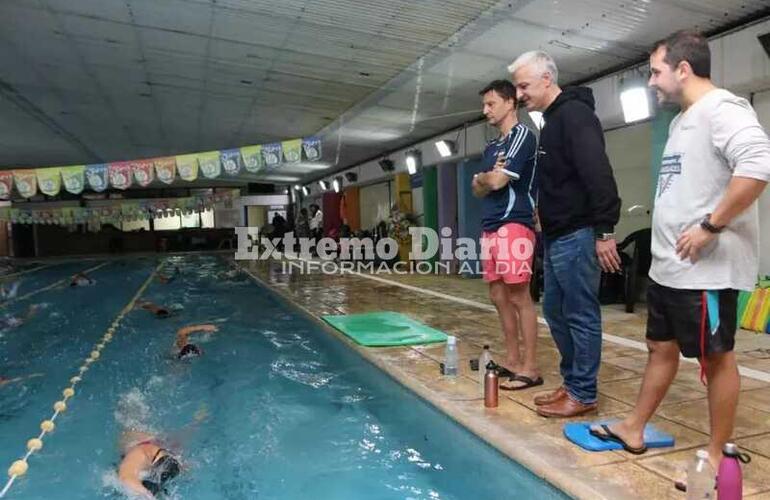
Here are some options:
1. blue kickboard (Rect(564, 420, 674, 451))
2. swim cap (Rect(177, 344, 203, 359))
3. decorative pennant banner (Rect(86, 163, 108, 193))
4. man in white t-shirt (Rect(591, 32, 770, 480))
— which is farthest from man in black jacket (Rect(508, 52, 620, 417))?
decorative pennant banner (Rect(86, 163, 108, 193))

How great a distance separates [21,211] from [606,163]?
77.3 feet

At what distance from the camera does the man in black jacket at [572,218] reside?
94.2 inches

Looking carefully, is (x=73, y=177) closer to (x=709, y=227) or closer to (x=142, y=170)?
(x=142, y=170)

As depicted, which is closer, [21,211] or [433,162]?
[433,162]

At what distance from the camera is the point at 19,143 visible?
12.6 meters

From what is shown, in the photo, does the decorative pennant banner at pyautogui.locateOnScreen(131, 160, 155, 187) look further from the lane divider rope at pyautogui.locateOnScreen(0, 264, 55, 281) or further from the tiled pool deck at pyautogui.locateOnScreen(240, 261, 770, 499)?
the tiled pool deck at pyautogui.locateOnScreen(240, 261, 770, 499)

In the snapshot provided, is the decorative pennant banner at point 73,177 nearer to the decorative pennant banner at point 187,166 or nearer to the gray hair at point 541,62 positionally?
the decorative pennant banner at point 187,166

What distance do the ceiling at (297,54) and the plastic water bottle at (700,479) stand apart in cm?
406

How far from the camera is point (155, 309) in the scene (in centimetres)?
796

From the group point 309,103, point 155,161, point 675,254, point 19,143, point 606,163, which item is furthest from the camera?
point 19,143

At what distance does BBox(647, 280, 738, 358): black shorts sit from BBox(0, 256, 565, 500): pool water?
0.80m

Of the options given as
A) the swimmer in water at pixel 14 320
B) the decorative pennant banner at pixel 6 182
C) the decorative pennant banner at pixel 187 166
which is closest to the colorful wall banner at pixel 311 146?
the decorative pennant banner at pixel 187 166

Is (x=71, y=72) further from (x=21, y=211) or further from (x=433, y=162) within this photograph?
(x=21, y=211)

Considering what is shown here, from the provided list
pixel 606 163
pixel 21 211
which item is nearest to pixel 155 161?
pixel 606 163
